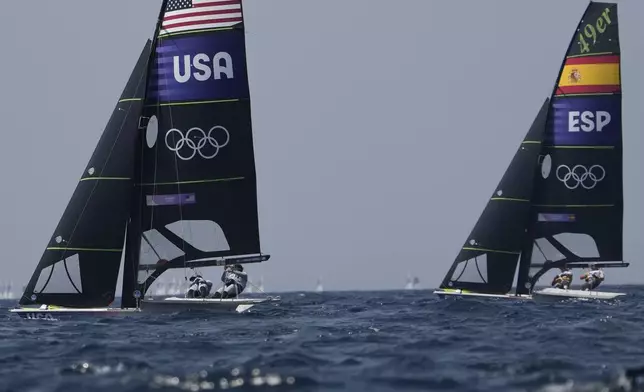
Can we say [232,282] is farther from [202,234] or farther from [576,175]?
[576,175]

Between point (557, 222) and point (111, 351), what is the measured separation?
1182 inches

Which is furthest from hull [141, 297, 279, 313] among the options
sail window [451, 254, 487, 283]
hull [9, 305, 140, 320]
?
sail window [451, 254, 487, 283]

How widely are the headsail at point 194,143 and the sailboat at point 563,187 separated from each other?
1547 cm

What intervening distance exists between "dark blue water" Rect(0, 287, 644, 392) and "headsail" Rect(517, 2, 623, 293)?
538 inches

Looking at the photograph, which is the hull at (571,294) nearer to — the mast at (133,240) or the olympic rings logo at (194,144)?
the olympic rings logo at (194,144)

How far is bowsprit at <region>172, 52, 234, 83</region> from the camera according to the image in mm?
38344

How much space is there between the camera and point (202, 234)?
127 feet

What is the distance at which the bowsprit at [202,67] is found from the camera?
3834 centimetres

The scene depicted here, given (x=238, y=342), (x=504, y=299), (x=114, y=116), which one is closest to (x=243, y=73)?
(x=114, y=116)

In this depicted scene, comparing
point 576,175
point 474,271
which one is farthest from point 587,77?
point 474,271

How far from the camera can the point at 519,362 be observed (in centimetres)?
2336

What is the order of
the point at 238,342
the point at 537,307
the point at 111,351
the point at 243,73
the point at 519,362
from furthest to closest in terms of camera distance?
the point at 537,307 → the point at 243,73 → the point at 238,342 → the point at 111,351 → the point at 519,362

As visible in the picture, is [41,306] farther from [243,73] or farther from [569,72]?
[569,72]

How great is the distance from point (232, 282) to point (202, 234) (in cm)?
179
